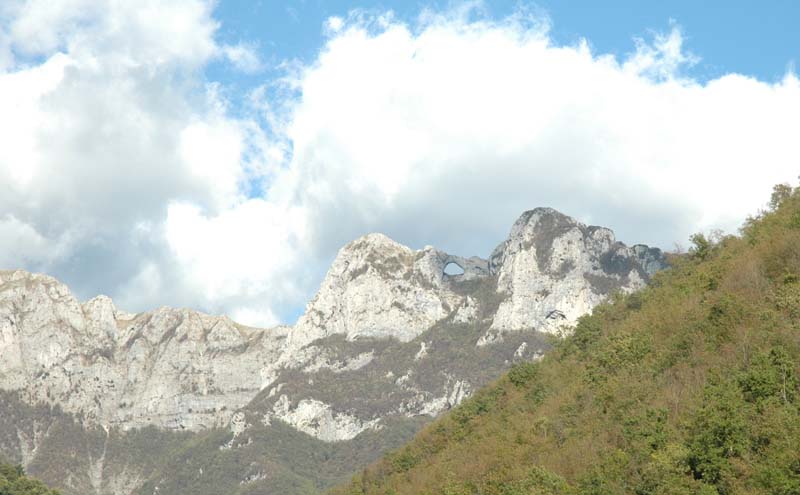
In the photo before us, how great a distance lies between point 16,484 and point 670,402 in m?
136

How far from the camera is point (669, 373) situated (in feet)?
277

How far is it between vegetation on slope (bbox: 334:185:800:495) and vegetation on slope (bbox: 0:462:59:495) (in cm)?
7819

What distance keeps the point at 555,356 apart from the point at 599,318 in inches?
325

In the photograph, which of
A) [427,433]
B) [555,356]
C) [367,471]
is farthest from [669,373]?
[367,471]

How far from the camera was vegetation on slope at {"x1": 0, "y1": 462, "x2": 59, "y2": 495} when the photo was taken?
16775cm

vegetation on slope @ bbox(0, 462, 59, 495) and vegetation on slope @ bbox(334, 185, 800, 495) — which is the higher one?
vegetation on slope @ bbox(0, 462, 59, 495)

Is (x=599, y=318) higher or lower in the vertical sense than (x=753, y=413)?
higher

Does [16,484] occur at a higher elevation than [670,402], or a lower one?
higher

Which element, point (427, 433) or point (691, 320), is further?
point (427, 433)

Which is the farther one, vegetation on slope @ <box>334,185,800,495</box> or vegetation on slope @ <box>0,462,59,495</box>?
vegetation on slope @ <box>0,462,59,495</box>

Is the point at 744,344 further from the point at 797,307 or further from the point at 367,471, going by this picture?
the point at 367,471

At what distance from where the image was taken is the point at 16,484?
17262 centimetres

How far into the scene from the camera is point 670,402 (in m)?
77.8

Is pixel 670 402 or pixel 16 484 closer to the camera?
pixel 670 402
